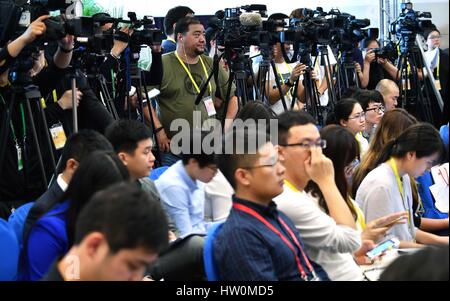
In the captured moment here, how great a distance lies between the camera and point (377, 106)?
4930 millimetres

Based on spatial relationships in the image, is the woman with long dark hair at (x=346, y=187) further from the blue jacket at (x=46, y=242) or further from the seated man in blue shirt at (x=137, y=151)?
the blue jacket at (x=46, y=242)

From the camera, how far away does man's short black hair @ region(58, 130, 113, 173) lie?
8.79 feet

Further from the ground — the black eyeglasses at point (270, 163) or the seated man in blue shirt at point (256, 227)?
the black eyeglasses at point (270, 163)

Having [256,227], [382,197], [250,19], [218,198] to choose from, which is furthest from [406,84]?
[256,227]

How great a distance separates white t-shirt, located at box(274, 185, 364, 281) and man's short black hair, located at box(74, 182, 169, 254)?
3.17ft

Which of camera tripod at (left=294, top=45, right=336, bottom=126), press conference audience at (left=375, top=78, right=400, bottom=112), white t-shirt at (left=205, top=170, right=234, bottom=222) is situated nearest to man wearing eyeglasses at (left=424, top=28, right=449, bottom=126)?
press conference audience at (left=375, top=78, right=400, bottom=112)

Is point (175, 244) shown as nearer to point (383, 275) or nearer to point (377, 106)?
point (383, 275)

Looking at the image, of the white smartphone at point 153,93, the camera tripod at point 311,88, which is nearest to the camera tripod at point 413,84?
the camera tripod at point 311,88

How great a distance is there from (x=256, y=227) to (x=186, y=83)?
274 cm

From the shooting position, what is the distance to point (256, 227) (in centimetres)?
223

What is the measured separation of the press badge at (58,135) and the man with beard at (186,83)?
0.99 metres

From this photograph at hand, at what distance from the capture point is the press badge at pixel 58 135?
3.78m

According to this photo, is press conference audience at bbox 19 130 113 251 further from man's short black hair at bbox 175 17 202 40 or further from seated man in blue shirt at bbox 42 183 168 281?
man's short black hair at bbox 175 17 202 40

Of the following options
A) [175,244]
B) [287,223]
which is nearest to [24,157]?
[175,244]
